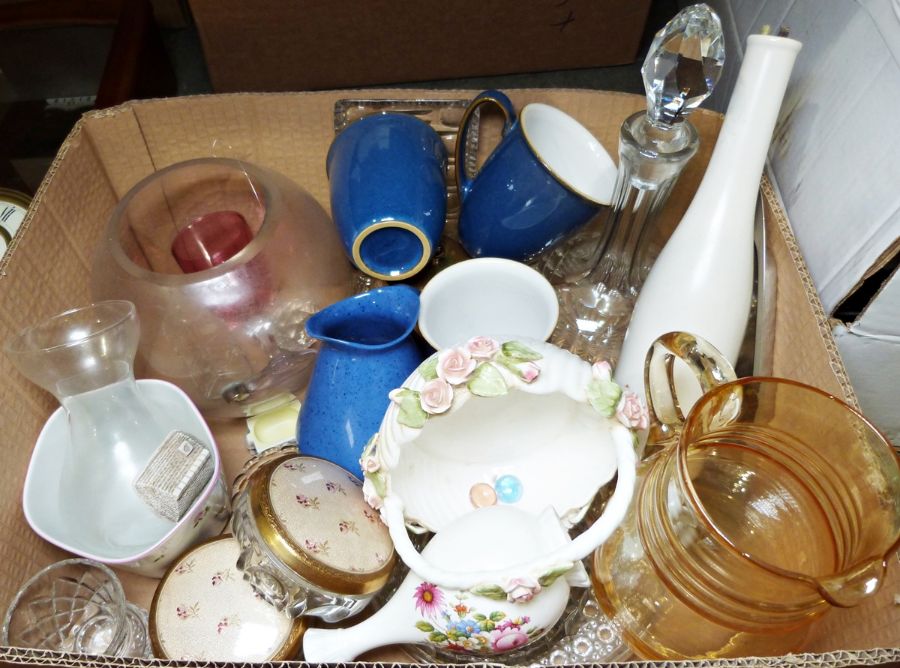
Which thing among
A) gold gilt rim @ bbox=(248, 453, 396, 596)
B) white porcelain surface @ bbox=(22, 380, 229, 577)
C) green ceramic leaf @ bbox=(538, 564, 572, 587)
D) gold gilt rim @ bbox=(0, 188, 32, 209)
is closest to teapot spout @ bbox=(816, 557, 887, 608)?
green ceramic leaf @ bbox=(538, 564, 572, 587)

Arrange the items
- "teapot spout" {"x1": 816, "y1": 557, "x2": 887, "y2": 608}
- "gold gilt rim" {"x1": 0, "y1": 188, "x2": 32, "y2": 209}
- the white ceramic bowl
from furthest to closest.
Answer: "gold gilt rim" {"x1": 0, "y1": 188, "x2": 32, "y2": 209}
the white ceramic bowl
"teapot spout" {"x1": 816, "y1": 557, "x2": 887, "y2": 608}

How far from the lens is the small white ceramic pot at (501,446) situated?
1.17ft

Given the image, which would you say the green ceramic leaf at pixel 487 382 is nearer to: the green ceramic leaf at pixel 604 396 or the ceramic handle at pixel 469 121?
the green ceramic leaf at pixel 604 396

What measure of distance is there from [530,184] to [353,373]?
0.57ft

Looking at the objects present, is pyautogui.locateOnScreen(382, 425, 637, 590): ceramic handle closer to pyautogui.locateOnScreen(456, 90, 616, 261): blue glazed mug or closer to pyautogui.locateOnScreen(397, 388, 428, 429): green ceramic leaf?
pyautogui.locateOnScreen(397, 388, 428, 429): green ceramic leaf

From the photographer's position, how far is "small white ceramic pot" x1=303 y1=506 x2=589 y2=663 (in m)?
0.35

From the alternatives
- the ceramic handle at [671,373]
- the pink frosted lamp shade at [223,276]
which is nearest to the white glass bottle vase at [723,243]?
the ceramic handle at [671,373]

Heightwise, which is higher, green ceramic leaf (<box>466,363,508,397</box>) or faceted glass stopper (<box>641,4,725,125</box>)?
faceted glass stopper (<box>641,4,725,125</box>)

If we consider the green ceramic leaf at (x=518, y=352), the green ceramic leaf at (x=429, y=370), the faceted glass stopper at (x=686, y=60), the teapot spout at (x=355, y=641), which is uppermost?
the faceted glass stopper at (x=686, y=60)

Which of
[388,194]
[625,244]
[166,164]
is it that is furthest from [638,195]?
→ [166,164]

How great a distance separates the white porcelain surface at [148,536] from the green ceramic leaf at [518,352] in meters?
0.20

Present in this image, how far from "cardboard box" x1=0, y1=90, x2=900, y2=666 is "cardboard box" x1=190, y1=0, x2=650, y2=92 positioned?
0.22 m

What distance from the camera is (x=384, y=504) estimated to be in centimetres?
39

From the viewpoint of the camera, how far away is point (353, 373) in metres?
0.44
